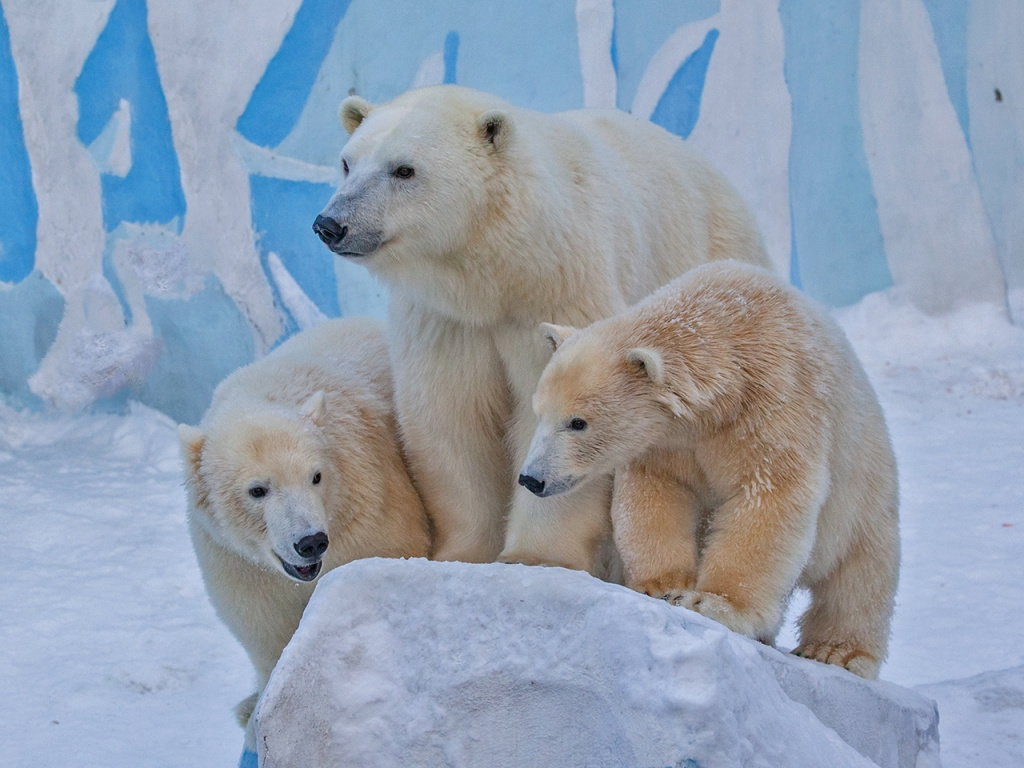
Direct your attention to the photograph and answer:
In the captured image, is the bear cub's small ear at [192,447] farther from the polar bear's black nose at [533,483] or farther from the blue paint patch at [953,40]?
the blue paint patch at [953,40]

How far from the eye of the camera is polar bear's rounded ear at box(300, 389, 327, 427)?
326cm

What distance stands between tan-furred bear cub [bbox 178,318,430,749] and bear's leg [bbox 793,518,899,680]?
117 centimetres

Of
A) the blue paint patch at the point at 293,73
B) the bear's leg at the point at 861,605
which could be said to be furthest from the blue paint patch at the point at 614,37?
the bear's leg at the point at 861,605

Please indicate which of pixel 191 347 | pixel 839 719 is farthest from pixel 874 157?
pixel 839 719

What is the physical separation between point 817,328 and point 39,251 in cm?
638

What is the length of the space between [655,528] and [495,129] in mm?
1090

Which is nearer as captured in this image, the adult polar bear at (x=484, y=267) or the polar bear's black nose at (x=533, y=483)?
the polar bear's black nose at (x=533, y=483)

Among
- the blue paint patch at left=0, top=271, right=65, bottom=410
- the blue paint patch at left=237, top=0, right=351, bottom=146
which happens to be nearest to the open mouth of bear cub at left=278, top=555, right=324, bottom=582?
the blue paint patch at left=237, top=0, right=351, bottom=146

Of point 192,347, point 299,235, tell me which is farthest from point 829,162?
point 192,347

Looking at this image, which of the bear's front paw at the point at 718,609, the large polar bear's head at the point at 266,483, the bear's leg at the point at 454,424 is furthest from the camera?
the bear's leg at the point at 454,424

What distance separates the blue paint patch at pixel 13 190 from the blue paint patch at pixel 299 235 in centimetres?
152

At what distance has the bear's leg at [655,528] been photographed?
2600mm

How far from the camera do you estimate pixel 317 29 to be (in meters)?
7.52

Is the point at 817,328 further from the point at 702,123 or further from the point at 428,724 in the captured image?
the point at 702,123
